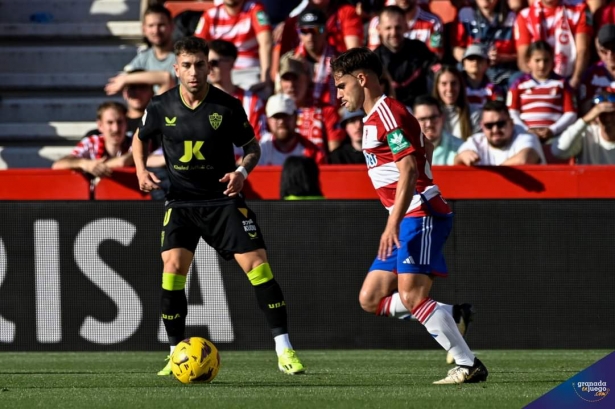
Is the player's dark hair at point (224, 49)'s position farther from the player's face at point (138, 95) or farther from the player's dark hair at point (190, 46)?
the player's dark hair at point (190, 46)

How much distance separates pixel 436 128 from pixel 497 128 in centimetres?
58

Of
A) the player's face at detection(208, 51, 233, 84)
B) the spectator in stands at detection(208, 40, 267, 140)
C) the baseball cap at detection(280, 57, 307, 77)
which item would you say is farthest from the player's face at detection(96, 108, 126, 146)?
the baseball cap at detection(280, 57, 307, 77)

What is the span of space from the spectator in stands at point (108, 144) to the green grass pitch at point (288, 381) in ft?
6.42

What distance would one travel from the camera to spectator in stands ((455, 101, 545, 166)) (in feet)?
38.3

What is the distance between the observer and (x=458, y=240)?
11000 millimetres

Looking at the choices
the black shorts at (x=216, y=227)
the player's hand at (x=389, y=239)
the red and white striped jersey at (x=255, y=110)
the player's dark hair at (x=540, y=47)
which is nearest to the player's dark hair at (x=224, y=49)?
the red and white striped jersey at (x=255, y=110)

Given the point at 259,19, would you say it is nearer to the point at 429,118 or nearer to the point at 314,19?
the point at 314,19

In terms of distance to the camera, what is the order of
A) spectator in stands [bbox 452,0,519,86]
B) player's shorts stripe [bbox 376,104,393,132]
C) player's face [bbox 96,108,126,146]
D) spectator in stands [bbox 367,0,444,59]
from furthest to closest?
spectator in stands [bbox 452,0,519,86] < spectator in stands [bbox 367,0,444,59] < player's face [bbox 96,108,126,146] < player's shorts stripe [bbox 376,104,393,132]

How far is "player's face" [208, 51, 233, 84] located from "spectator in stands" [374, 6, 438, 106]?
1607 mm

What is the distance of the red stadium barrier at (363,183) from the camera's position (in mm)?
11305

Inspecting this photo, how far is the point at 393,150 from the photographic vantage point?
736cm

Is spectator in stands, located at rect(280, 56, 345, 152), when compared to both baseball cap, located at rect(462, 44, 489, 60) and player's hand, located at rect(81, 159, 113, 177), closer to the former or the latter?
baseball cap, located at rect(462, 44, 489, 60)

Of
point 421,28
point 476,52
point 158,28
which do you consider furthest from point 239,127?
point 421,28

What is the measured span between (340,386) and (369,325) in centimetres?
344
